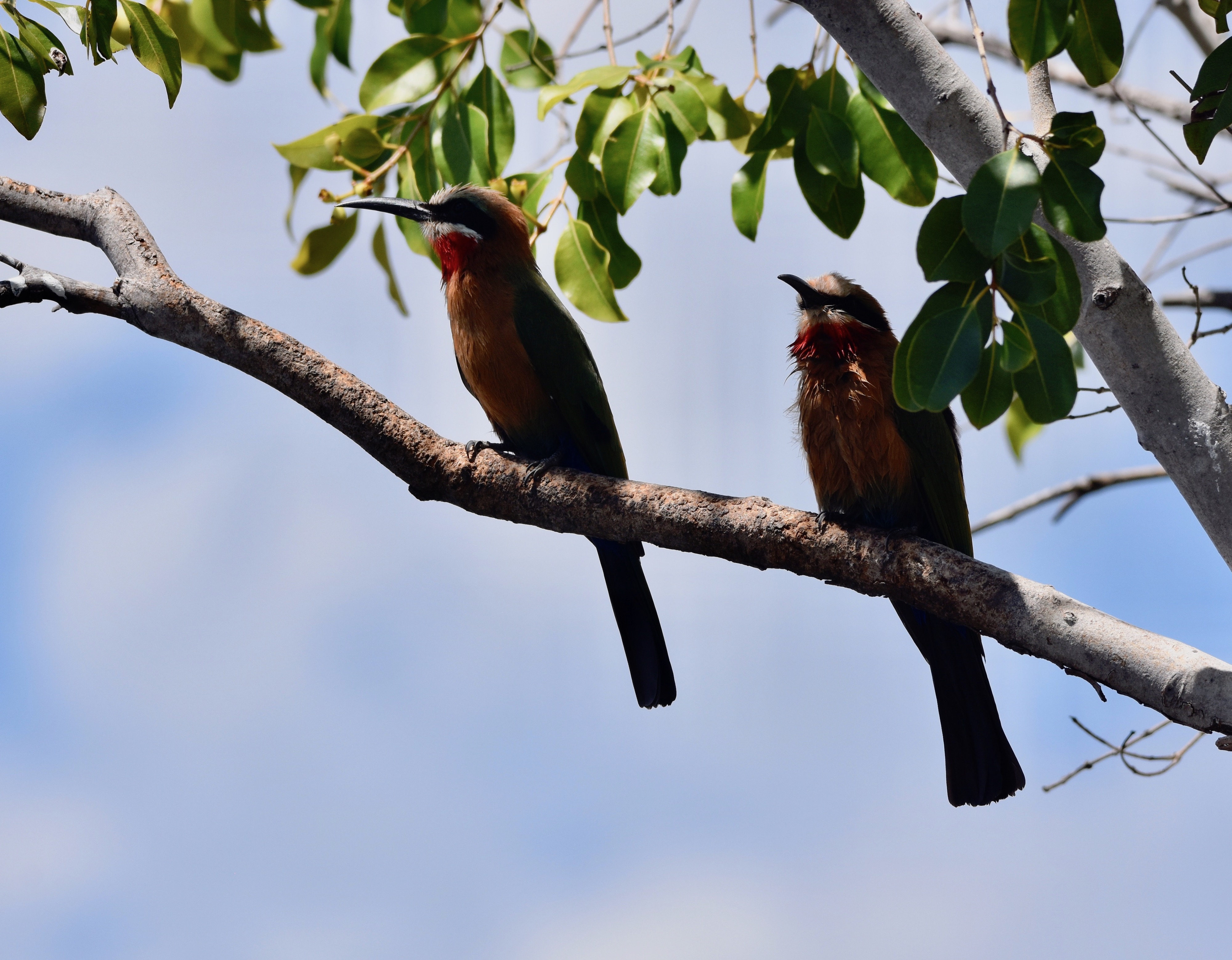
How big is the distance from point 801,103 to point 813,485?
116 centimetres

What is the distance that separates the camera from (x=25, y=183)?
2695 mm

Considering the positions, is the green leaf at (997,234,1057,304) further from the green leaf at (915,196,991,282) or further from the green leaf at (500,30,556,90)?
the green leaf at (500,30,556,90)

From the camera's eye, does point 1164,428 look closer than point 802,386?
Answer: Yes

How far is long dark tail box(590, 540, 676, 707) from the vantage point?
3.18 m

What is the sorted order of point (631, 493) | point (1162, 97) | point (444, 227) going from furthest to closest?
point (1162, 97) < point (444, 227) < point (631, 493)

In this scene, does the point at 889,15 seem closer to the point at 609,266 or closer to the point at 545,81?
the point at 609,266

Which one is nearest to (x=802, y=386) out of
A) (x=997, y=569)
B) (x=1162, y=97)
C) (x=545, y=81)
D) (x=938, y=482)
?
(x=938, y=482)

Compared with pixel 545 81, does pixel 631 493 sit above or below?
below

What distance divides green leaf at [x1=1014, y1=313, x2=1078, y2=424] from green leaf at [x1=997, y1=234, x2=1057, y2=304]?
4cm

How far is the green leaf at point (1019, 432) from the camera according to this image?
4.44 metres

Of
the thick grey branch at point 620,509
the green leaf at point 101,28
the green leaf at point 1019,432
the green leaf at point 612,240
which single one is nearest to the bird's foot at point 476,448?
the thick grey branch at point 620,509

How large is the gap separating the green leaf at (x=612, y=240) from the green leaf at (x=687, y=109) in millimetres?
362

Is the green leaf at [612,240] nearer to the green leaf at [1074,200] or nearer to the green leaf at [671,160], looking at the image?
the green leaf at [671,160]

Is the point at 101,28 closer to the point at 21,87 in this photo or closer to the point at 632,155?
the point at 21,87
